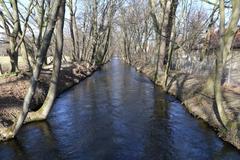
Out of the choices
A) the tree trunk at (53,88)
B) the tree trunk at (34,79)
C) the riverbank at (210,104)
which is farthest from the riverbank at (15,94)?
the riverbank at (210,104)

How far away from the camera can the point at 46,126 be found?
44.5ft

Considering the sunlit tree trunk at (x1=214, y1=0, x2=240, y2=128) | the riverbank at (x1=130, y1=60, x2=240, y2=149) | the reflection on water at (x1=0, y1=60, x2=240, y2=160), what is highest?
the sunlit tree trunk at (x1=214, y1=0, x2=240, y2=128)

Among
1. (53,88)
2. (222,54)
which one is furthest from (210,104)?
(53,88)

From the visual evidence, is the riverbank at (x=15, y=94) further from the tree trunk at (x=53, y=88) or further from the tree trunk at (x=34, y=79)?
the tree trunk at (x=53, y=88)

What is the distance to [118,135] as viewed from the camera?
485 inches

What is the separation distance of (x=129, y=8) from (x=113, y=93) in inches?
1533

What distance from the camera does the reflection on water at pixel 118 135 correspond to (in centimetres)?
1036

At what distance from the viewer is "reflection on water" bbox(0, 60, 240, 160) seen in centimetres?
1036

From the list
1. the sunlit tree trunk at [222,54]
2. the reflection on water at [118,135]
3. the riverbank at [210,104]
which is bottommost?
the reflection on water at [118,135]

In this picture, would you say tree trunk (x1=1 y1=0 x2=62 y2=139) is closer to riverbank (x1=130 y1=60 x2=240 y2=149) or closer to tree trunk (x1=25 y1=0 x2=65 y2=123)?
tree trunk (x1=25 y1=0 x2=65 y2=123)

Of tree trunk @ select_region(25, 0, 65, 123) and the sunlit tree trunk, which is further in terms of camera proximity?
tree trunk @ select_region(25, 0, 65, 123)

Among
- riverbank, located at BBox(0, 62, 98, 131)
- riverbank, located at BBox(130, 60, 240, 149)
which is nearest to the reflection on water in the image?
riverbank, located at BBox(130, 60, 240, 149)

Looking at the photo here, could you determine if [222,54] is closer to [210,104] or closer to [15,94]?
[210,104]

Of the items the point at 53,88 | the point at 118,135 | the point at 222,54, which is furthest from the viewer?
the point at 53,88
